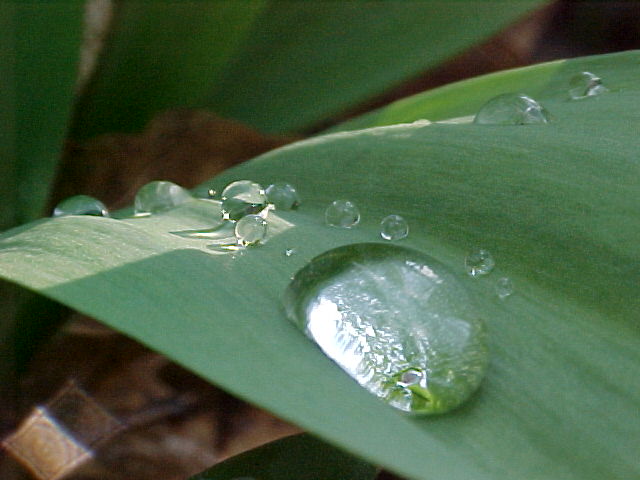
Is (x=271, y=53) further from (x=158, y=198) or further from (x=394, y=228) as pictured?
(x=394, y=228)

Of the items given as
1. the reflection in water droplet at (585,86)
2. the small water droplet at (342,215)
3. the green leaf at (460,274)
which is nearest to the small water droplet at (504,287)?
the green leaf at (460,274)

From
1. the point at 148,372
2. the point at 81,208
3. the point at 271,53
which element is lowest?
the point at 148,372

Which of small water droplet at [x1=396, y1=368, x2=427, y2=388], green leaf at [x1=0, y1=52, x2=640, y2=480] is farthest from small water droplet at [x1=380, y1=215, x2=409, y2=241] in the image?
small water droplet at [x1=396, y1=368, x2=427, y2=388]

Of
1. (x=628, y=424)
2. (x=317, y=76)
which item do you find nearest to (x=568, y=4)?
(x=317, y=76)

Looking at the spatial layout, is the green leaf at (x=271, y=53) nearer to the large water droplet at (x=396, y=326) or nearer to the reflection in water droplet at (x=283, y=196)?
the reflection in water droplet at (x=283, y=196)

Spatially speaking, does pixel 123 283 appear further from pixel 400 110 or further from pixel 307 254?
pixel 400 110

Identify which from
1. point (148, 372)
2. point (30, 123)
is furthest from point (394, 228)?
point (148, 372)

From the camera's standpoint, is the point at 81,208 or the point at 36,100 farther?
the point at 36,100
